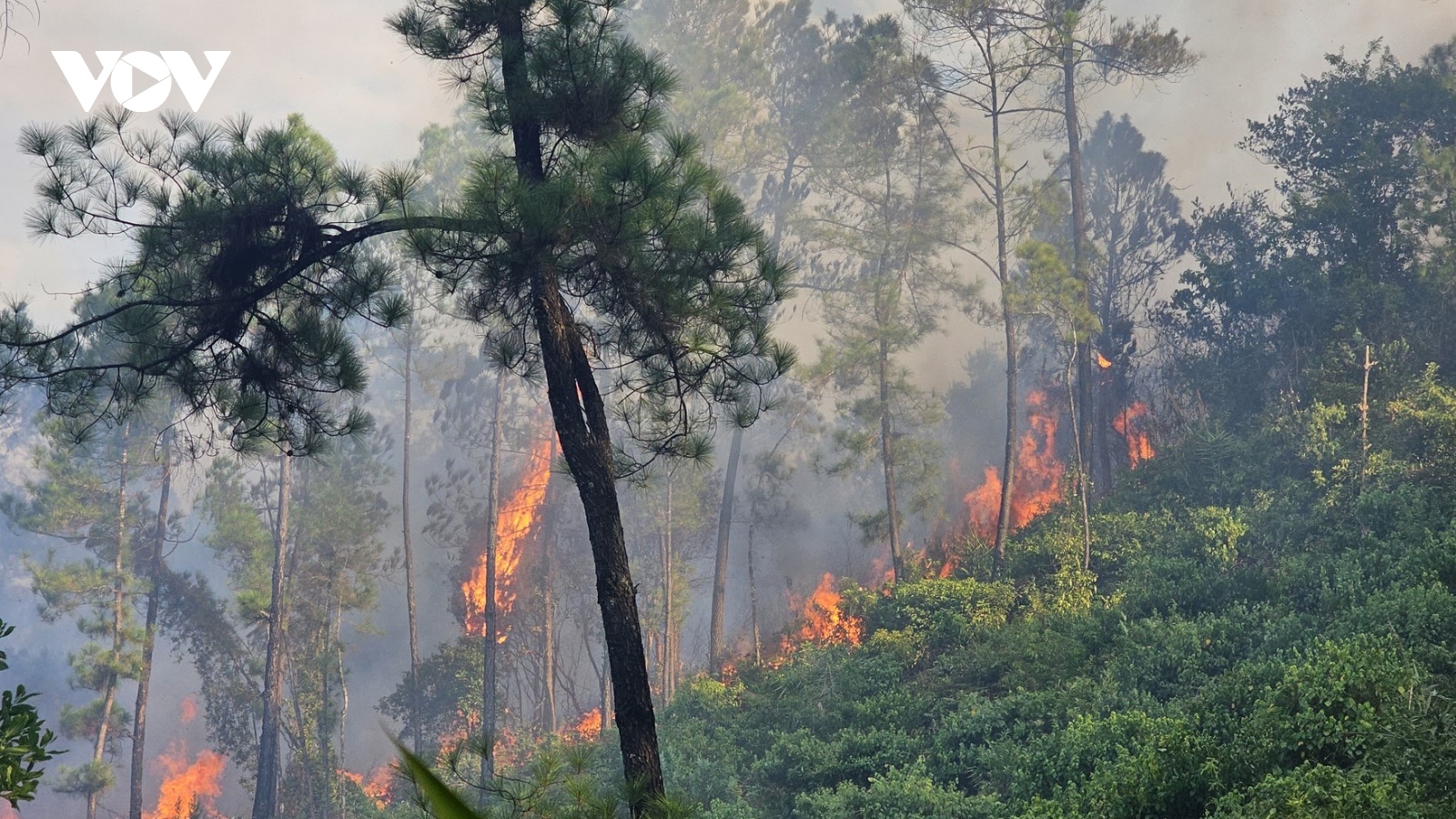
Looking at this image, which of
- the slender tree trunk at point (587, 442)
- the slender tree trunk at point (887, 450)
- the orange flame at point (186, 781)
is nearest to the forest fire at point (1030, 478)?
the slender tree trunk at point (887, 450)

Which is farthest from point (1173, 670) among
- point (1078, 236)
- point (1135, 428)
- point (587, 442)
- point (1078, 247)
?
point (1135, 428)

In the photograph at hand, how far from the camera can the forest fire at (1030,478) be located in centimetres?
2608

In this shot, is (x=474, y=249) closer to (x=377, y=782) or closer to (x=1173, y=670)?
(x=1173, y=670)

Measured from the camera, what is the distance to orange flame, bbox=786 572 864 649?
18.9 m

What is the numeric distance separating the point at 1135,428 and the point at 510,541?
1678 centimetres

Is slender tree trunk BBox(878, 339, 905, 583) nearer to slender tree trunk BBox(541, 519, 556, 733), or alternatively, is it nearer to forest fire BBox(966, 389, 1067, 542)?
forest fire BBox(966, 389, 1067, 542)

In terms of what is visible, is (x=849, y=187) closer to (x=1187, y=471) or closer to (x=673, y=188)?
(x=1187, y=471)

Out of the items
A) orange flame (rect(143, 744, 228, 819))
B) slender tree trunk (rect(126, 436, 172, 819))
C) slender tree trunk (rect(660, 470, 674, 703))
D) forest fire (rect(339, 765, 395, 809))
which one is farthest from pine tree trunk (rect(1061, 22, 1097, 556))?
orange flame (rect(143, 744, 228, 819))

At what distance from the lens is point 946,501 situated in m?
28.3

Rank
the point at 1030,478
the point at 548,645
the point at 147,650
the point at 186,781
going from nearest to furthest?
1. the point at 147,650
2. the point at 1030,478
3. the point at 548,645
4. the point at 186,781

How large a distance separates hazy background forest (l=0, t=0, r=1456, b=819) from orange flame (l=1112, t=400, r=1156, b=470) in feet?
0.53

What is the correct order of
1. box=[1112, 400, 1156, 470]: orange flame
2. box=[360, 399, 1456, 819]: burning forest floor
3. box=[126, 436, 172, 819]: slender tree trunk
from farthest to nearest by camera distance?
box=[1112, 400, 1156, 470]: orange flame
box=[126, 436, 172, 819]: slender tree trunk
box=[360, 399, 1456, 819]: burning forest floor

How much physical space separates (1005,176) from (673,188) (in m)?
17.4

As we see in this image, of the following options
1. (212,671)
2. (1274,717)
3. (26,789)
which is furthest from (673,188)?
(212,671)
